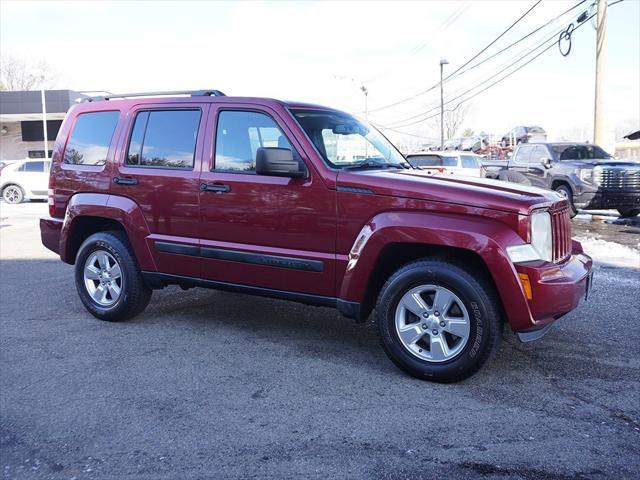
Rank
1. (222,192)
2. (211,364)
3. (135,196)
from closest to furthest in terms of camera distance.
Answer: (211,364)
(222,192)
(135,196)

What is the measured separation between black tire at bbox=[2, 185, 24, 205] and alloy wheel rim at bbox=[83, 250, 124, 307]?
18851 millimetres

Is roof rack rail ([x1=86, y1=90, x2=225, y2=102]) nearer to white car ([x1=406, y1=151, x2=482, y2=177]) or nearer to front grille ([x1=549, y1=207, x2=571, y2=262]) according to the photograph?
front grille ([x1=549, y1=207, x2=571, y2=262])

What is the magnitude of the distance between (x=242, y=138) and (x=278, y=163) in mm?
Answer: 673

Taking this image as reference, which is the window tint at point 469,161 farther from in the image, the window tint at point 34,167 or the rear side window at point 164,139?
the window tint at point 34,167

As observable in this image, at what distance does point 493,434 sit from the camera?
3330 mm

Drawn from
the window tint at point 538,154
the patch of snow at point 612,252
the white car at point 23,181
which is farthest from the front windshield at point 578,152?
the white car at point 23,181

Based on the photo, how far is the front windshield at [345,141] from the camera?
4.66 m

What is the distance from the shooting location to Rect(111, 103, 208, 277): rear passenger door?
5.02 meters

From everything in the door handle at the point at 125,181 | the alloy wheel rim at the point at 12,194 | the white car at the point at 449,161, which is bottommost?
the alloy wheel rim at the point at 12,194

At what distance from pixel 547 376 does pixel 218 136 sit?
3.15 m

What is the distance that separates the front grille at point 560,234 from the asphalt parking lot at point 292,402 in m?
0.85

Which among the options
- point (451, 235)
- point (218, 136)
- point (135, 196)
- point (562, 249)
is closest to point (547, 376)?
point (562, 249)

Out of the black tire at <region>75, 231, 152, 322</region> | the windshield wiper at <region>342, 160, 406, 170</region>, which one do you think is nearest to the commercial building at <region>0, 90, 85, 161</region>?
the black tire at <region>75, 231, 152, 322</region>

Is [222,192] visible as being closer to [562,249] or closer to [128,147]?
[128,147]
